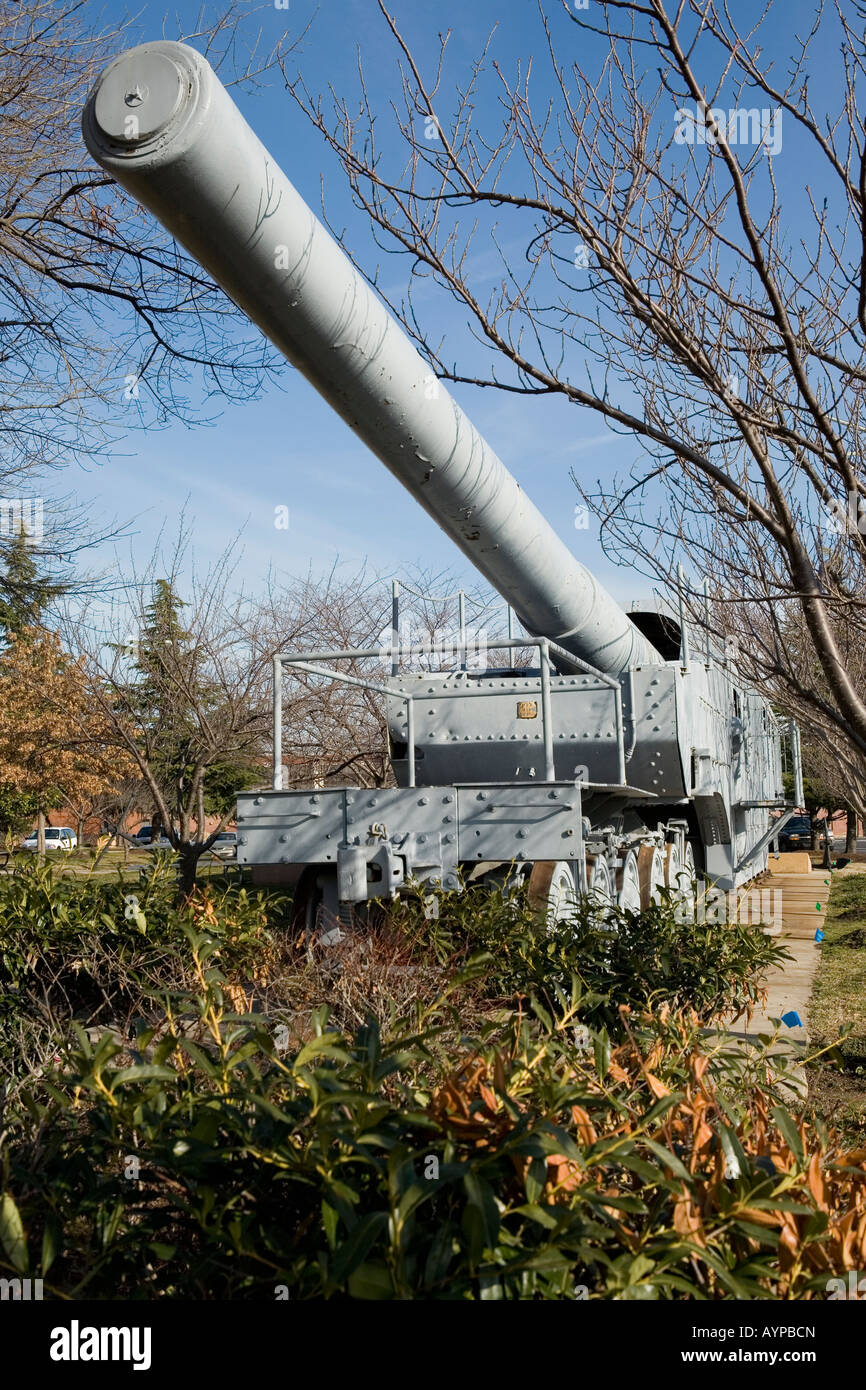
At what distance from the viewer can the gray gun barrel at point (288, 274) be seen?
3668 millimetres

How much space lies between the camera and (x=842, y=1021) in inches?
276

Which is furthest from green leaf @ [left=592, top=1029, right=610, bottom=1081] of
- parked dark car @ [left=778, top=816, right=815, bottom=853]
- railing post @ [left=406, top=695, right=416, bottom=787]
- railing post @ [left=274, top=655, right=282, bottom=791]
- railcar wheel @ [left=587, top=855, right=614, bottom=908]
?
parked dark car @ [left=778, top=816, right=815, bottom=853]

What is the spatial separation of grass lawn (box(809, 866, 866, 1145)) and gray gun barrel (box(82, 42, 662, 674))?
3.05 meters

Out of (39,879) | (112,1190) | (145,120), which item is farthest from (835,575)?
(39,879)

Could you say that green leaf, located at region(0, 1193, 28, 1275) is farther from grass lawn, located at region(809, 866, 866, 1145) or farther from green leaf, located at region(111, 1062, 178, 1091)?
grass lawn, located at region(809, 866, 866, 1145)

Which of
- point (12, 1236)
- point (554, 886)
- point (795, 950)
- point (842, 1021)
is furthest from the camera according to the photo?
point (795, 950)

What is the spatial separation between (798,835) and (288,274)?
37030 mm

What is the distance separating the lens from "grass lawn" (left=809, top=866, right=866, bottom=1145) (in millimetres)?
4676

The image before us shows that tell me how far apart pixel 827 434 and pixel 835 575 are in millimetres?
576

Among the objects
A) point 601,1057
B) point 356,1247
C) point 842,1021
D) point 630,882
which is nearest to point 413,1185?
point 356,1247

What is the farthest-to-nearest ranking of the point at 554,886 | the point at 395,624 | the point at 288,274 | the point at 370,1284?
1. the point at 395,624
2. the point at 554,886
3. the point at 288,274
4. the point at 370,1284

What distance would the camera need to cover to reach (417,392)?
5031 mm

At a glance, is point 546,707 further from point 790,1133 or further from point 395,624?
point 790,1133

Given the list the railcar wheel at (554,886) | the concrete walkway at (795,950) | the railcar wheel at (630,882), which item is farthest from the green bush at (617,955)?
the railcar wheel at (630,882)
